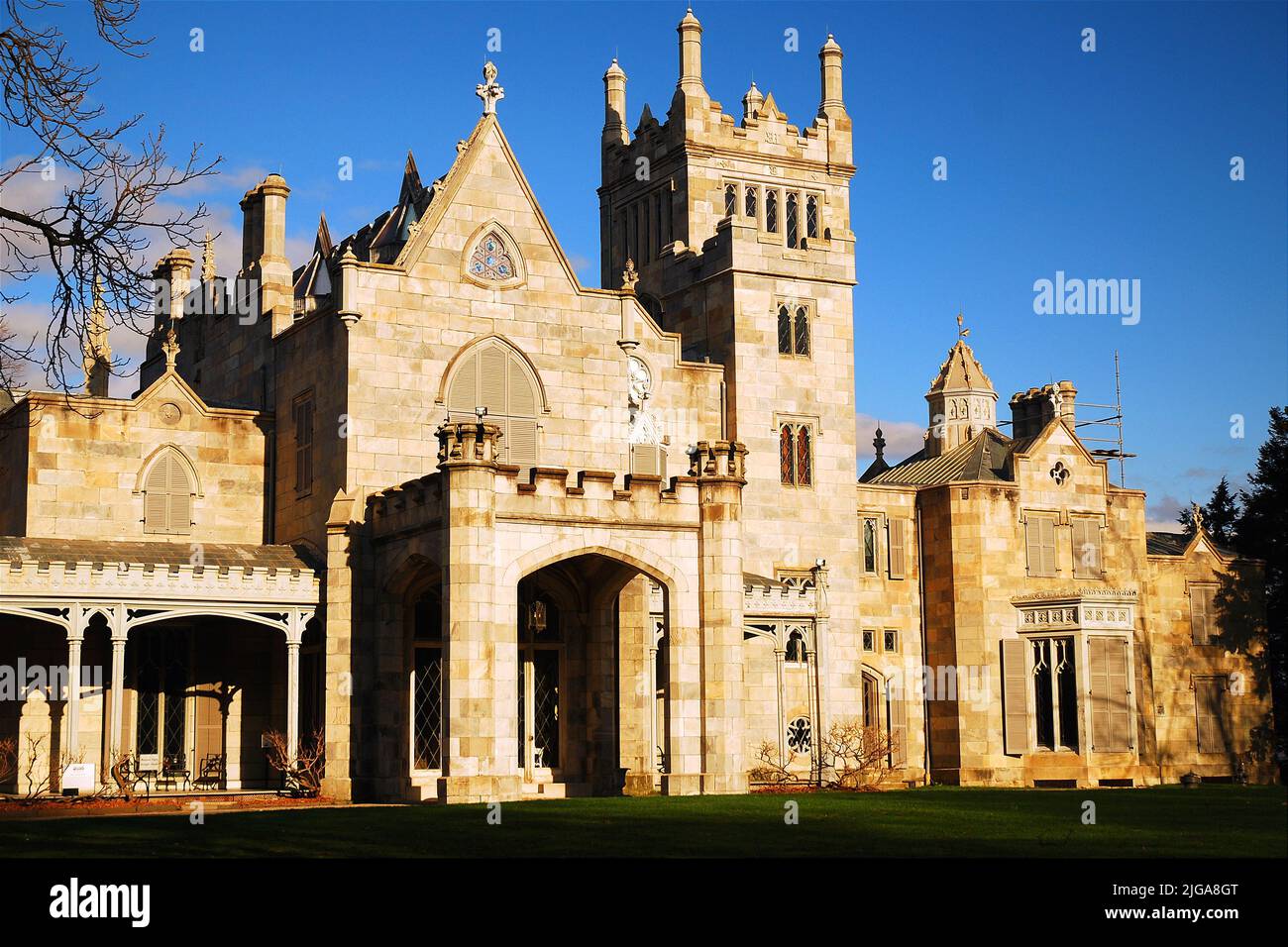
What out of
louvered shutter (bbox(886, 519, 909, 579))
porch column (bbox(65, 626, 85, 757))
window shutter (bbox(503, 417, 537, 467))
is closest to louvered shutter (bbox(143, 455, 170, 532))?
porch column (bbox(65, 626, 85, 757))

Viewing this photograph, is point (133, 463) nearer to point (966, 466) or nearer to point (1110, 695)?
point (966, 466)

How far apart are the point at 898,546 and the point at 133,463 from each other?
68.4ft

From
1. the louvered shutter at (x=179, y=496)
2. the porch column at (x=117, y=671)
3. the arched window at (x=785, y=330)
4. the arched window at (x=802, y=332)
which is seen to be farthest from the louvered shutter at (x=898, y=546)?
the porch column at (x=117, y=671)

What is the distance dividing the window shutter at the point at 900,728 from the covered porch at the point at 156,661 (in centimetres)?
1627

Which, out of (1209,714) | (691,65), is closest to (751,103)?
(691,65)

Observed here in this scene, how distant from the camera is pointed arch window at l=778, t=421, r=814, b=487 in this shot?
4581cm

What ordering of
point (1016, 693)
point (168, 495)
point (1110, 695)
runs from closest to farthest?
point (168, 495), point (1016, 693), point (1110, 695)

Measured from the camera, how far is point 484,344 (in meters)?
39.7

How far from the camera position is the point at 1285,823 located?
2319 centimetres

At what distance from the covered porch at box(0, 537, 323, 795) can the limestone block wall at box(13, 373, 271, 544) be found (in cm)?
170

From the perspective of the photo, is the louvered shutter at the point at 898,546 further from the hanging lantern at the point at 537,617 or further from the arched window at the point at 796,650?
the hanging lantern at the point at 537,617
